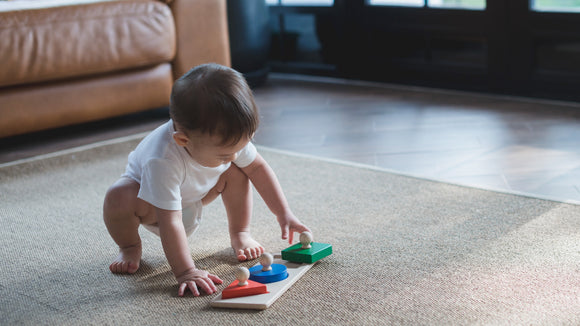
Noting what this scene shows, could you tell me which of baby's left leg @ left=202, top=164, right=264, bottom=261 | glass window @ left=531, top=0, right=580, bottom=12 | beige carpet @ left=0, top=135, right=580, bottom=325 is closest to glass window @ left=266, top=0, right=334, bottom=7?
Result: glass window @ left=531, top=0, right=580, bottom=12

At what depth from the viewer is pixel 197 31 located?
80.5 inches

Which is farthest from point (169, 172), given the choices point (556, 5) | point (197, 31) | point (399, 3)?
point (399, 3)

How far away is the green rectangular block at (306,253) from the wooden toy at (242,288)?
0.10m

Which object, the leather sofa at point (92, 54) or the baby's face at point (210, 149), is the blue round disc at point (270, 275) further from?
the leather sofa at point (92, 54)

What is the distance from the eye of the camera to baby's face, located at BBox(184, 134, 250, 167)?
89cm

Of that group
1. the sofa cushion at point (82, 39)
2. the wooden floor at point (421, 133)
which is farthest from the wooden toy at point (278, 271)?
the sofa cushion at point (82, 39)

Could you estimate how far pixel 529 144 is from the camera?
5.38 feet

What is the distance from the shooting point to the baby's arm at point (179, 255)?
0.93 meters

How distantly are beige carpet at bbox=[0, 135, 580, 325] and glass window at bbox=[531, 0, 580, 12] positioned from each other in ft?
3.19

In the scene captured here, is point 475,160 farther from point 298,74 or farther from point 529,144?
point 298,74

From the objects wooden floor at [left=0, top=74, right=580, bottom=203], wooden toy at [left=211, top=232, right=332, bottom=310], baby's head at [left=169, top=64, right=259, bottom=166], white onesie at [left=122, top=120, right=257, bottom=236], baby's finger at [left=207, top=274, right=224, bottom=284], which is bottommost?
wooden floor at [left=0, top=74, right=580, bottom=203]

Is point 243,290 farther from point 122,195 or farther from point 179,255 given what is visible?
point 122,195

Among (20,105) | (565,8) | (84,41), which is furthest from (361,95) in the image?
(20,105)

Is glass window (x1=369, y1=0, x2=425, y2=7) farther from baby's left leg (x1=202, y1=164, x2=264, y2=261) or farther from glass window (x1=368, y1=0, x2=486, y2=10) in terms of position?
baby's left leg (x1=202, y1=164, x2=264, y2=261)
